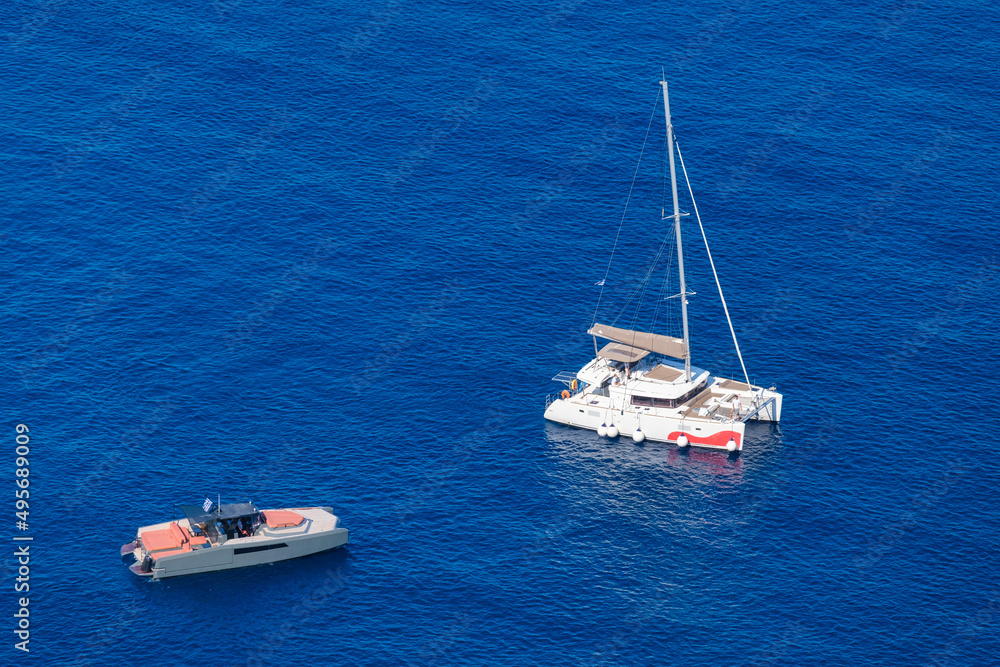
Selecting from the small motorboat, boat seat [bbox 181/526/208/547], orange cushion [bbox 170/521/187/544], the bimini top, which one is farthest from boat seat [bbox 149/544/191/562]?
the bimini top

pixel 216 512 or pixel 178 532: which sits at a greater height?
pixel 216 512

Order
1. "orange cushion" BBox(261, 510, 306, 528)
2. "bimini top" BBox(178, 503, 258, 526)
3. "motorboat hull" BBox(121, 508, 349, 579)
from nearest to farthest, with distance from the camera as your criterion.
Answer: "motorboat hull" BBox(121, 508, 349, 579)
"bimini top" BBox(178, 503, 258, 526)
"orange cushion" BBox(261, 510, 306, 528)

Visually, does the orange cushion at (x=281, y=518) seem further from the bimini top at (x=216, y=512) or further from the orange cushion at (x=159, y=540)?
the orange cushion at (x=159, y=540)

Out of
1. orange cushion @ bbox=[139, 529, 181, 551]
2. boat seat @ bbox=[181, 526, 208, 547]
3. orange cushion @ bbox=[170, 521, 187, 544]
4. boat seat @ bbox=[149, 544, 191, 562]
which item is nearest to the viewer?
boat seat @ bbox=[149, 544, 191, 562]

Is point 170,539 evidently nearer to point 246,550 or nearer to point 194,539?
point 194,539

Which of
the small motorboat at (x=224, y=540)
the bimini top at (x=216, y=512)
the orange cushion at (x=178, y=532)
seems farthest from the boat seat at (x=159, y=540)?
the bimini top at (x=216, y=512)

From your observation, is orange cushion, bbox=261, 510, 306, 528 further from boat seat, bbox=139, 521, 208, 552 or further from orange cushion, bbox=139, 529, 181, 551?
orange cushion, bbox=139, 529, 181, 551

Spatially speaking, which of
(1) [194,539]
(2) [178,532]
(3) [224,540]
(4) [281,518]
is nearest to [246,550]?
(3) [224,540]
